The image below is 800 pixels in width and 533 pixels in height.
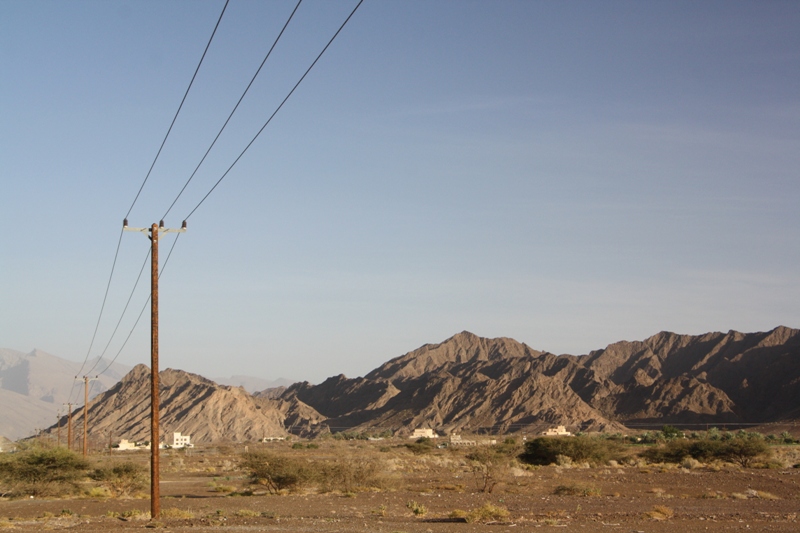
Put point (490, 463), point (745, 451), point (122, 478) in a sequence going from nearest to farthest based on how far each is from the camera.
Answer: point (490, 463)
point (122, 478)
point (745, 451)

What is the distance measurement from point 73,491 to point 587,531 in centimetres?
2966

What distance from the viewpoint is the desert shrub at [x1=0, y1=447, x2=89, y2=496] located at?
144 feet

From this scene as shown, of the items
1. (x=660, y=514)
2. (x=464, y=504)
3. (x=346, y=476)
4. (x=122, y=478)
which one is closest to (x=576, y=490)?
(x=464, y=504)

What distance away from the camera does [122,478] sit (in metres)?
45.3

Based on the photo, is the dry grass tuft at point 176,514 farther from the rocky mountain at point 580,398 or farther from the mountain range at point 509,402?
the rocky mountain at point 580,398

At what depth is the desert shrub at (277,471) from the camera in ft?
142

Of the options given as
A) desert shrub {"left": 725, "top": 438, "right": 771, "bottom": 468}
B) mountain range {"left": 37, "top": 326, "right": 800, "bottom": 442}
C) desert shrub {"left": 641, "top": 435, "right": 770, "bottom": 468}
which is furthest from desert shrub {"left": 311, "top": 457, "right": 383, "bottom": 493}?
mountain range {"left": 37, "top": 326, "right": 800, "bottom": 442}

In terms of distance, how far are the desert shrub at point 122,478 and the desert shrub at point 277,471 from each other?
6024mm

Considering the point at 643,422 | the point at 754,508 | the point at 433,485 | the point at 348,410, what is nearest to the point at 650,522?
the point at 754,508

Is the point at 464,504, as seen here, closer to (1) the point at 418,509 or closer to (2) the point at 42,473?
(1) the point at 418,509

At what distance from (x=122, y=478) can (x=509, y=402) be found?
11524 centimetres

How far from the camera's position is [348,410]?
608ft

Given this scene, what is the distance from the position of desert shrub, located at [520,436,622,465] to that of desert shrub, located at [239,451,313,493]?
2597 centimetres

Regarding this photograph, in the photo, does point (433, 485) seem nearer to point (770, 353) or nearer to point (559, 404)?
point (559, 404)
